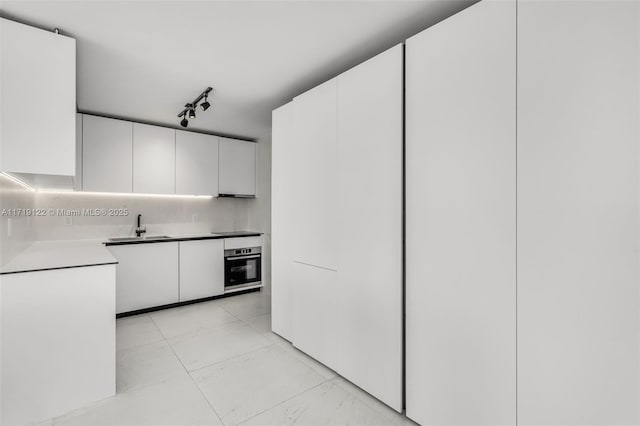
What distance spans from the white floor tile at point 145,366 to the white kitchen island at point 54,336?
0.74 ft

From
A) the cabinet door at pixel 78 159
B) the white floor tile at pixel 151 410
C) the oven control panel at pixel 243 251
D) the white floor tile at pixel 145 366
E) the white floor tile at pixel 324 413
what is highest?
the cabinet door at pixel 78 159

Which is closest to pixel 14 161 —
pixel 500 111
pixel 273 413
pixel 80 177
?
pixel 80 177

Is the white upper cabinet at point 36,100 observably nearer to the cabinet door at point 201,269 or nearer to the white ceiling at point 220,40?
the white ceiling at point 220,40

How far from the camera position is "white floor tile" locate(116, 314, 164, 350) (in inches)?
119

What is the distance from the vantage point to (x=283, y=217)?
3.01 metres

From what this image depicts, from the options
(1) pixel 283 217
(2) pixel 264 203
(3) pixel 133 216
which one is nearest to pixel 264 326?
(1) pixel 283 217

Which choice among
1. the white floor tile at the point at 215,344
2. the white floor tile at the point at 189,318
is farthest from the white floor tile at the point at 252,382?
the white floor tile at the point at 189,318

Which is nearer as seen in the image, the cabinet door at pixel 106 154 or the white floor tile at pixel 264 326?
the white floor tile at pixel 264 326

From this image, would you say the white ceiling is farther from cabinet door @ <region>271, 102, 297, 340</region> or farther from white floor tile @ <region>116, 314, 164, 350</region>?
white floor tile @ <region>116, 314, 164, 350</region>

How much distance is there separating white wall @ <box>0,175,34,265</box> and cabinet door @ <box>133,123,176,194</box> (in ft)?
3.80

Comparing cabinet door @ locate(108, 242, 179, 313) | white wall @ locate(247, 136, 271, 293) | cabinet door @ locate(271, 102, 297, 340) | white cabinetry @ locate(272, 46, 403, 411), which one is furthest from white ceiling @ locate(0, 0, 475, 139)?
cabinet door @ locate(108, 242, 179, 313)

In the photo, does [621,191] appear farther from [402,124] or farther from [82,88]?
[82,88]

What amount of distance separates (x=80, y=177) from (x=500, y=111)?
14.6 feet

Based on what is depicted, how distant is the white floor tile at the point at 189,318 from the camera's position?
11.0 ft
